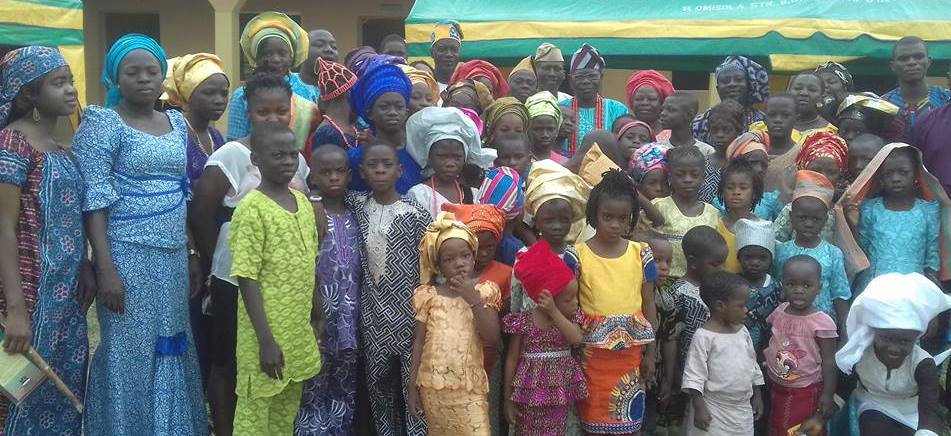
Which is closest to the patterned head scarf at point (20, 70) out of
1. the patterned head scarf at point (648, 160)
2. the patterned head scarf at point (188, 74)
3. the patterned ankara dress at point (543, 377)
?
the patterned head scarf at point (188, 74)

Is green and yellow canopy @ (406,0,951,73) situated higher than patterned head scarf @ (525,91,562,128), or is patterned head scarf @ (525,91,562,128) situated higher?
green and yellow canopy @ (406,0,951,73)

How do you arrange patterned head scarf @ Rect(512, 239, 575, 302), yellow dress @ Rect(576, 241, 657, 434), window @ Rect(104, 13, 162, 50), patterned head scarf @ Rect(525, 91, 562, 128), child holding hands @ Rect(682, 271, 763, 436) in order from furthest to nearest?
window @ Rect(104, 13, 162, 50) < patterned head scarf @ Rect(525, 91, 562, 128) < child holding hands @ Rect(682, 271, 763, 436) < yellow dress @ Rect(576, 241, 657, 434) < patterned head scarf @ Rect(512, 239, 575, 302)

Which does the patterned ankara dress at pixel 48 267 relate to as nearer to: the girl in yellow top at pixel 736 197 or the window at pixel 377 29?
the girl in yellow top at pixel 736 197

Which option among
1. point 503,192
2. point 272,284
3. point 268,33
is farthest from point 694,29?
point 272,284

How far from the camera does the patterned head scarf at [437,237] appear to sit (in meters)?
3.40

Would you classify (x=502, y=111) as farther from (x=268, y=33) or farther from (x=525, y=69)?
(x=525, y=69)

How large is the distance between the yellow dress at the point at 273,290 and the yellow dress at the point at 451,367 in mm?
478

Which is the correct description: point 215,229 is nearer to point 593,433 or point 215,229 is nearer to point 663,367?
point 593,433

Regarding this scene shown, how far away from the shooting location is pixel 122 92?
355cm

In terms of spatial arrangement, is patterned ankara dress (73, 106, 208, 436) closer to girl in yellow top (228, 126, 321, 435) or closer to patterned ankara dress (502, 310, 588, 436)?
girl in yellow top (228, 126, 321, 435)

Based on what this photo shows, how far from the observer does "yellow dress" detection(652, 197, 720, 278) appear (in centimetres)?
409

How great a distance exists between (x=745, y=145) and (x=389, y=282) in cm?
222

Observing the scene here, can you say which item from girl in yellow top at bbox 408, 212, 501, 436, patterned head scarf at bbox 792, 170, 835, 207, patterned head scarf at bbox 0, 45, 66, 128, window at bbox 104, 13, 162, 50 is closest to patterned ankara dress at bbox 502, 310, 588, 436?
girl in yellow top at bbox 408, 212, 501, 436

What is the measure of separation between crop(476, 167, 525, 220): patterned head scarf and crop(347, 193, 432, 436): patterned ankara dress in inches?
14.3
